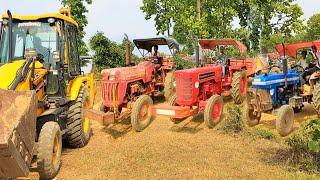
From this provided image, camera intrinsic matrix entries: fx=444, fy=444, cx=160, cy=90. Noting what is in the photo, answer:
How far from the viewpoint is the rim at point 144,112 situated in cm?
1034

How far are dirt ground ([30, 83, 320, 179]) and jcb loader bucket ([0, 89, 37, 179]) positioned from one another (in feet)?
4.26

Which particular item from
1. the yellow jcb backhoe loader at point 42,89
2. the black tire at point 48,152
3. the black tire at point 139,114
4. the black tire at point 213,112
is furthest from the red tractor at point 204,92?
the black tire at point 48,152

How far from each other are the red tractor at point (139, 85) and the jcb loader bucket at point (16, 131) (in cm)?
344

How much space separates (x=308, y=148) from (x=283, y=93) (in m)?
3.77

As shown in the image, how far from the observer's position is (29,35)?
824 centimetres

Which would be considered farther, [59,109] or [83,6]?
[83,6]

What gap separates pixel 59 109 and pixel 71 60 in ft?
4.65

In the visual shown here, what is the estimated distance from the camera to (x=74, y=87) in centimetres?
888

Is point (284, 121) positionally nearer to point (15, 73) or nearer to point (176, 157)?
point (176, 157)

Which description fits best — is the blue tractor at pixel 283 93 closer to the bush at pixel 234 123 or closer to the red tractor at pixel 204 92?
the bush at pixel 234 123

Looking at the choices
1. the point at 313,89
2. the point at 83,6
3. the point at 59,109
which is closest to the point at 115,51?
the point at 83,6

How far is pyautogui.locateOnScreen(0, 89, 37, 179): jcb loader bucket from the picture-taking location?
527 centimetres

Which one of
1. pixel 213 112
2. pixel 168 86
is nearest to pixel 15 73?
pixel 213 112

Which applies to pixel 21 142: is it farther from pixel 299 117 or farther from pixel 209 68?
pixel 299 117
